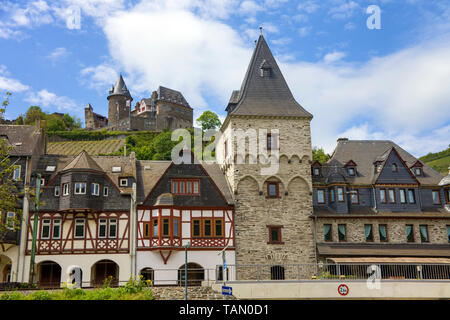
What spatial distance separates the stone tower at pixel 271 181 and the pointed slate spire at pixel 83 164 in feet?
32.2

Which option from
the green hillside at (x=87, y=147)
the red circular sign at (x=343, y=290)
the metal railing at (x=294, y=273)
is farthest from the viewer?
the green hillside at (x=87, y=147)

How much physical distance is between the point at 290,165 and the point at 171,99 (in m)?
82.3

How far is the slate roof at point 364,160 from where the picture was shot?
119ft

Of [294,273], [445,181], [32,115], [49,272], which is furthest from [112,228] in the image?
[32,115]

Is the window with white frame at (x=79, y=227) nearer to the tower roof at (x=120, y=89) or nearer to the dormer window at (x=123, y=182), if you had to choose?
the dormer window at (x=123, y=182)

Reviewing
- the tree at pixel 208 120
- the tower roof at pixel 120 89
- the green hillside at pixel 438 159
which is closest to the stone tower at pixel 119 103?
the tower roof at pixel 120 89

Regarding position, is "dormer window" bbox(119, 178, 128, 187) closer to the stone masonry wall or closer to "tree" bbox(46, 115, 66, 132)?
the stone masonry wall

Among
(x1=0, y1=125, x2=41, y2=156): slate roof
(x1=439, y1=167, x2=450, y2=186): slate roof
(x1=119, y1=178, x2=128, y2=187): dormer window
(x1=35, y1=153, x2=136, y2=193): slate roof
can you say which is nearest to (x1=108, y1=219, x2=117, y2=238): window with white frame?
(x1=35, y1=153, x2=136, y2=193): slate roof

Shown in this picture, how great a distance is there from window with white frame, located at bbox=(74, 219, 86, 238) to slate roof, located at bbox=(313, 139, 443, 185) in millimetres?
17186

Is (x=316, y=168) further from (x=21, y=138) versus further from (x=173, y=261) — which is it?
(x=21, y=138)

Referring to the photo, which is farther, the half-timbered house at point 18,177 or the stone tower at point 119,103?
the stone tower at point 119,103

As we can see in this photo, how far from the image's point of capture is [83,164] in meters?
33.3

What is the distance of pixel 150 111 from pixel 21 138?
79495 mm
